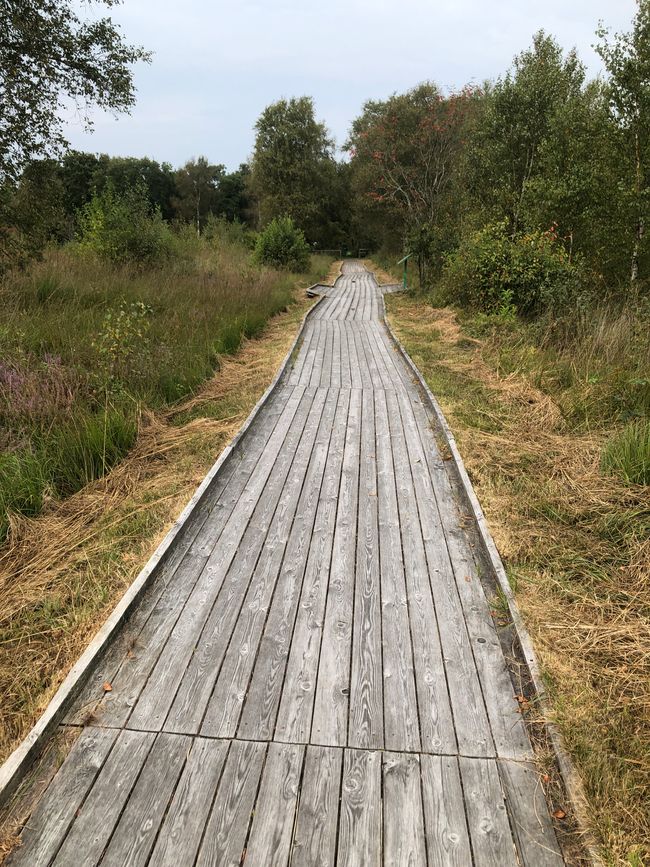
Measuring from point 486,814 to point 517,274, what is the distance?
1006 cm

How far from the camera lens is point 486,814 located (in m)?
1.84

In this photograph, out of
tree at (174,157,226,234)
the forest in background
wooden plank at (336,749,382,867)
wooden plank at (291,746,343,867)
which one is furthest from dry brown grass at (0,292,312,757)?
tree at (174,157,226,234)

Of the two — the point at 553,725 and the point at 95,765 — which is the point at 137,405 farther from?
the point at 553,725

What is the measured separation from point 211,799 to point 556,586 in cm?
219

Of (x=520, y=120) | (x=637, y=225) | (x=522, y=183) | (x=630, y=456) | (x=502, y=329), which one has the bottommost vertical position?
(x=630, y=456)

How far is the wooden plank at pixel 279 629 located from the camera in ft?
7.21

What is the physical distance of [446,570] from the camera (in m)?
3.20

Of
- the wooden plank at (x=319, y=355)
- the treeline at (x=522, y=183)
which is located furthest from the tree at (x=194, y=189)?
the wooden plank at (x=319, y=355)

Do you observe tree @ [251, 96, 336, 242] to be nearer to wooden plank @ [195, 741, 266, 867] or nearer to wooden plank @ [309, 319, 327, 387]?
wooden plank @ [309, 319, 327, 387]

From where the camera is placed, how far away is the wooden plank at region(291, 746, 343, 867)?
1699 mm

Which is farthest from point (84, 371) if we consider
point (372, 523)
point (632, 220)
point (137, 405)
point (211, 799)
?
point (632, 220)

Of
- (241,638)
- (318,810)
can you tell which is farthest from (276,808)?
(241,638)

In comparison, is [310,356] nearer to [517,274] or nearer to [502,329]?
[502,329]

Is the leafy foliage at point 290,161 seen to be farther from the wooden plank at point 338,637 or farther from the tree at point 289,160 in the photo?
the wooden plank at point 338,637
